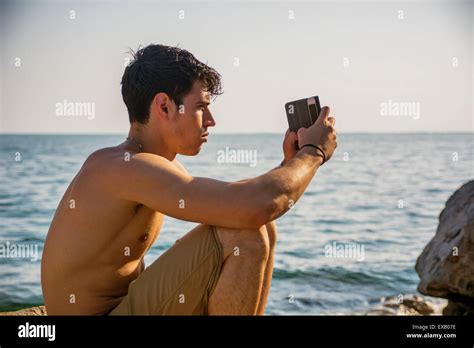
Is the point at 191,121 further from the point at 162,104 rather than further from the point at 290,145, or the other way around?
the point at 290,145

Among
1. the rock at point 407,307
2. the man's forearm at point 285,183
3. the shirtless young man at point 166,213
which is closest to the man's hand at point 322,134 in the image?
the shirtless young man at point 166,213

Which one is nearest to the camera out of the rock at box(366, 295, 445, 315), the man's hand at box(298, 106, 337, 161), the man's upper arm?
the man's upper arm

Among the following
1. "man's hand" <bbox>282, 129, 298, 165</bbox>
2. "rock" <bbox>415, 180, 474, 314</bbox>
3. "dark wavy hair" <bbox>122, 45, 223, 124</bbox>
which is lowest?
"rock" <bbox>415, 180, 474, 314</bbox>

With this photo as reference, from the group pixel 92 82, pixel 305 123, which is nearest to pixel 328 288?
pixel 305 123

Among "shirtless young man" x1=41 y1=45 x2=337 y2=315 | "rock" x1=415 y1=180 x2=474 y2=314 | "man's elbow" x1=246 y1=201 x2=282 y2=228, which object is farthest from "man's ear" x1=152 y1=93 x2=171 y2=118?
"rock" x1=415 y1=180 x2=474 y2=314

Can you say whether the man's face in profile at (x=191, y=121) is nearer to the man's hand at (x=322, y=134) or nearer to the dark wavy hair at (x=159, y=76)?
the dark wavy hair at (x=159, y=76)

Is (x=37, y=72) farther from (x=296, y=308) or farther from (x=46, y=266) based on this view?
(x=46, y=266)

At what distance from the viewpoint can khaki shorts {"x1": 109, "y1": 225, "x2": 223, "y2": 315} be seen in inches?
110

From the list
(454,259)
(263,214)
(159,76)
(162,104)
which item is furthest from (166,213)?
(454,259)

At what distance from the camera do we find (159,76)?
306 centimetres

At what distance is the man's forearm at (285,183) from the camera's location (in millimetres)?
2730

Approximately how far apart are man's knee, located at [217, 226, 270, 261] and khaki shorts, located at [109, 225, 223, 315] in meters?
0.03

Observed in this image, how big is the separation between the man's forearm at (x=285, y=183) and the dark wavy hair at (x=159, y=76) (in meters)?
0.57

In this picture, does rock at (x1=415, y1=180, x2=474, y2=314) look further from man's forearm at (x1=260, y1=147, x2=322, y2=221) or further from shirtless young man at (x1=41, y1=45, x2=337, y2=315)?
man's forearm at (x1=260, y1=147, x2=322, y2=221)
